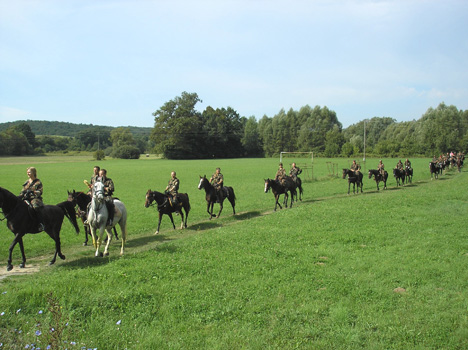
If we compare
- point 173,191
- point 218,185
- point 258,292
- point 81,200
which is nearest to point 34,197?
point 81,200

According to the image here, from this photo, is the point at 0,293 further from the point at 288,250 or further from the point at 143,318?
the point at 288,250

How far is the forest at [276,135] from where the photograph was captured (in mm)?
93188

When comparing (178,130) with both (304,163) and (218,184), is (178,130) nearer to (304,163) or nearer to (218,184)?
(304,163)

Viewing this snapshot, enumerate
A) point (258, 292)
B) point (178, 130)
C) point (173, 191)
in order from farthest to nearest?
point (178, 130) < point (173, 191) < point (258, 292)

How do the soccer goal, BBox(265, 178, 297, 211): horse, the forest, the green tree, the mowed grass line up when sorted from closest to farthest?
1. the mowed grass
2. BBox(265, 178, 297, 211): horse
3. the soccer goal
4. the forest
5. the green tree

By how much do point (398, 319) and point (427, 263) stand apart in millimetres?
3477

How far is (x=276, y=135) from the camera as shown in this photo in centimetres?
11550

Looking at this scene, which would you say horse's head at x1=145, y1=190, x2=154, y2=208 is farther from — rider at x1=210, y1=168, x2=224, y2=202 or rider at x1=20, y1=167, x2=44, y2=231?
rider at x1=210, y1=168, x2=224, y2=202

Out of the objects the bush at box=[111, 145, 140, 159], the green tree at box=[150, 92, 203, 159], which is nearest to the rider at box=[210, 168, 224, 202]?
the green tree at box=[150, 92, 203, 159]

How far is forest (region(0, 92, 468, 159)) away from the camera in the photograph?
9319cm

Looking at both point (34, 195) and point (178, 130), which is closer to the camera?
point (34, 195)

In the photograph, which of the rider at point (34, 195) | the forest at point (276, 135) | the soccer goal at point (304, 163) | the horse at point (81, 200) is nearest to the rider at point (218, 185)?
the horse at point (81, 200)

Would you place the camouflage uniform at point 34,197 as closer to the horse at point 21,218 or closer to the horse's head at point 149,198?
the horse at point 21,218

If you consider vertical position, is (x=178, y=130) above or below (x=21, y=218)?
above
